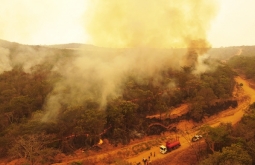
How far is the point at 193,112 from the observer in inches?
1355

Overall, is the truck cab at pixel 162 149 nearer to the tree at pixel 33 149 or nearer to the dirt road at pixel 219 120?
the dirt road at pixel 219 120

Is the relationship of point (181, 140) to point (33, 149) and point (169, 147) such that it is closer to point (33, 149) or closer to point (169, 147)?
point (169, 147)

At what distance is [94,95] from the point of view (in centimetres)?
3192

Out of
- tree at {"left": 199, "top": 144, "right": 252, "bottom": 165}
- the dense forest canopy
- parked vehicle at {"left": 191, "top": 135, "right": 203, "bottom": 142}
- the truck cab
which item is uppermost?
the dense forest canopy

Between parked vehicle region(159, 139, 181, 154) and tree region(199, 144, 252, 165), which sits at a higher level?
tree region(199, 144, 252, 165)

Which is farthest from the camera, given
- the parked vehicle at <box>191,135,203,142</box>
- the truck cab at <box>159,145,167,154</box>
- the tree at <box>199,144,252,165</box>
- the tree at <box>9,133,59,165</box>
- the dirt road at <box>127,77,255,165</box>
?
the parked vehicle at <box>191,135,203,142</box>

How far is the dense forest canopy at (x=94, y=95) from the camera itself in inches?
1061

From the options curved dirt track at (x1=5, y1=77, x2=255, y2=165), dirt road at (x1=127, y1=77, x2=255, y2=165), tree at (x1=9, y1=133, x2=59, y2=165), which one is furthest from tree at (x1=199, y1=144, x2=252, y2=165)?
tree at (x1=9, y1=133, x2=59, y2=165)

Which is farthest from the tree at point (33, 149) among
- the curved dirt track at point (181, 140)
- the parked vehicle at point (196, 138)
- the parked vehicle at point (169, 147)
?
the parked vehicle at point (196, 138)

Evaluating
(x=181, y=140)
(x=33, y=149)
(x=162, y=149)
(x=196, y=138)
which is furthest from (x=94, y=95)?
(x=196, y=138)

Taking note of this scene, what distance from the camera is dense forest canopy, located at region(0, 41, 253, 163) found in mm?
26938

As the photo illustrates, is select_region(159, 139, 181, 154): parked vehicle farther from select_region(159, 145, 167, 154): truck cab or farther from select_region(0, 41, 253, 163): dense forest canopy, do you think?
select_region(0, 41, 253, 163): dense forest canopy

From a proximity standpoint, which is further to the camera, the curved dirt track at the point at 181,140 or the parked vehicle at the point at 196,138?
the parked vehicle at the point at 196,138

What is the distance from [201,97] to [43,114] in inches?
892
